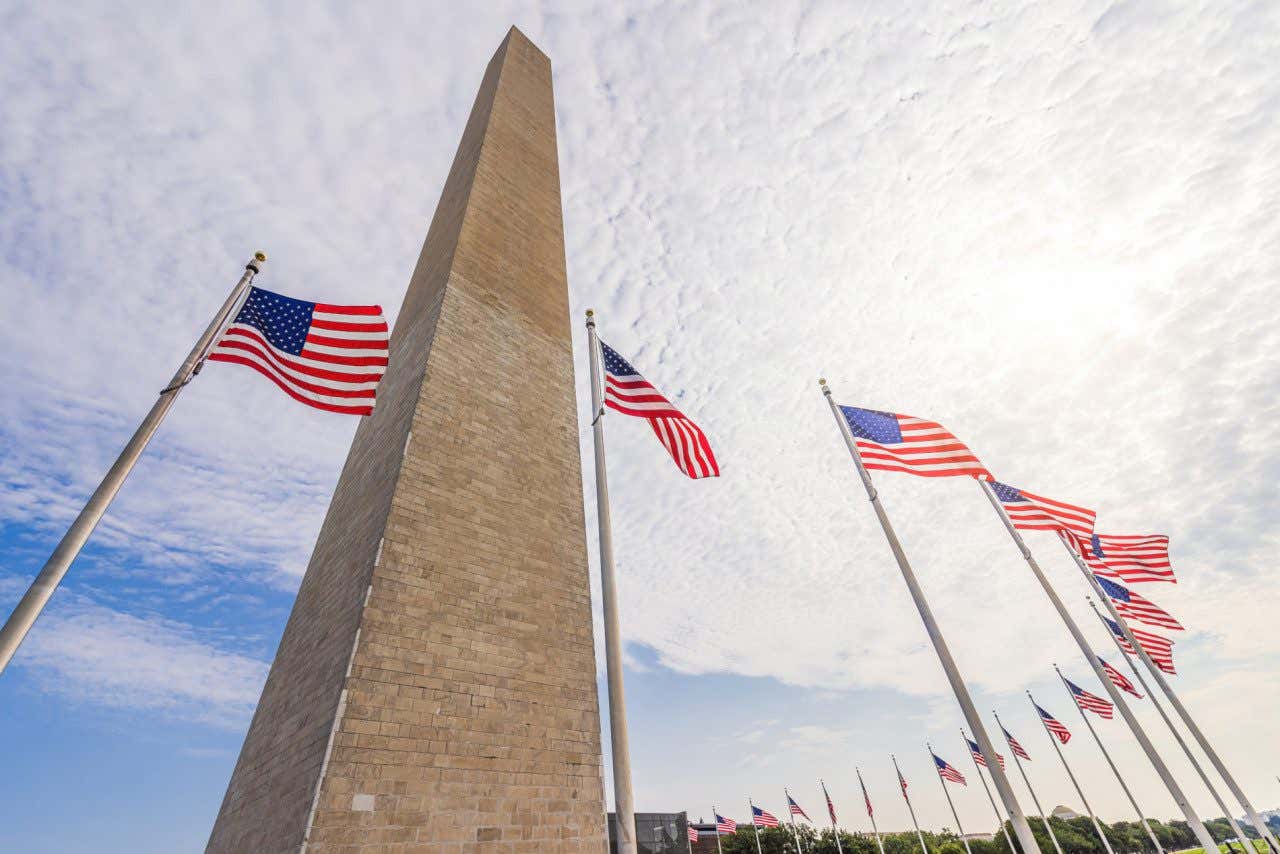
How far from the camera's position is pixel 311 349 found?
7.11 metres

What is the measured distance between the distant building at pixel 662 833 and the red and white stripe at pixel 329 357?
24554 mm

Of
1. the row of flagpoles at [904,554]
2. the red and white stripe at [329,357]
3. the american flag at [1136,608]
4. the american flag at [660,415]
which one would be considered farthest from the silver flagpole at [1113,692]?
the red and white stripe at [329,357]

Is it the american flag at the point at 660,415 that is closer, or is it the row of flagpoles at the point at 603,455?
the row of flagpoles at the point at 603,455

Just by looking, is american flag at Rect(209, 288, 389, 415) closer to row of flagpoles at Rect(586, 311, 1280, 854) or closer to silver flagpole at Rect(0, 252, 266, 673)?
silver flagpole at Rect(0, 252, 266, 673)

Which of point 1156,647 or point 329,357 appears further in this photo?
point 1156,647

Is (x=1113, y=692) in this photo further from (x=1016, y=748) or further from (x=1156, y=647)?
(x=1016, y=748)

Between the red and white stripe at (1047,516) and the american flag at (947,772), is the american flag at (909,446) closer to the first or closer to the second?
the red and white stripe at (1047,516)

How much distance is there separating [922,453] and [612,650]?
23.7ft

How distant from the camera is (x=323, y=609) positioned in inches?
334

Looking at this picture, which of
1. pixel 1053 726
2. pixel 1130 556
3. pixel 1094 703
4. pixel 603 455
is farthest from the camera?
pixel 1053 726

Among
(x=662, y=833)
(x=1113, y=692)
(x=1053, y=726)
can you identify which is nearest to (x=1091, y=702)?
(x=1053, y=726)

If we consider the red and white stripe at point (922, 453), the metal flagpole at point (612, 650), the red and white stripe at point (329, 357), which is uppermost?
the red and white stripe at point (922, 453)

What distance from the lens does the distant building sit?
25.3 m

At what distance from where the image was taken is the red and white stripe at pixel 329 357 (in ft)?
22.5
